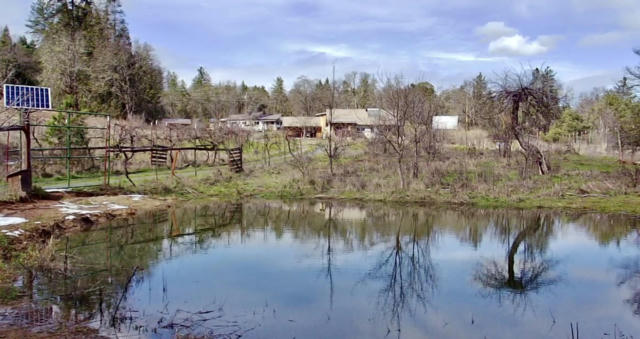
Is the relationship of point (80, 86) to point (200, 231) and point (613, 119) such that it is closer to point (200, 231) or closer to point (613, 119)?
point (200, 231)

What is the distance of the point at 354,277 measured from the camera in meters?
10.4

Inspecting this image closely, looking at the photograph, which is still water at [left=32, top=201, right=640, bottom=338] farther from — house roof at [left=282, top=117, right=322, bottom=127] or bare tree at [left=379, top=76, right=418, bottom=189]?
house roof at [left=282, top=117, right=322, bottom=127]

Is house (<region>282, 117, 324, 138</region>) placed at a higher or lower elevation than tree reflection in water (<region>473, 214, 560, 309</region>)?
higher

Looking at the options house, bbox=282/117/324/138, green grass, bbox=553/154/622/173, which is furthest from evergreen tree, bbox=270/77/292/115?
green grass, bbox=553/154/622/173

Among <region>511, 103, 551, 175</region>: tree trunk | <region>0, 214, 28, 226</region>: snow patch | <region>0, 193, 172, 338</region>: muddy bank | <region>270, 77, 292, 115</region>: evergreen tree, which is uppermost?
<region>270, 77, 292, 115</region>: evergreen tree

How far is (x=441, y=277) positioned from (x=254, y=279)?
3.92 metres

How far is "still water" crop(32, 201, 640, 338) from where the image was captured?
7680mm

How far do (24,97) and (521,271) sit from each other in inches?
640

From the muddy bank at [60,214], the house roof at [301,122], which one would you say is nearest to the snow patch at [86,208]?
the muddy bank at [60,214]

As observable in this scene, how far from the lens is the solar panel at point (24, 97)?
16641mm

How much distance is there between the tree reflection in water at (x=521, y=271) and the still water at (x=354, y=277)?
4 centimetres

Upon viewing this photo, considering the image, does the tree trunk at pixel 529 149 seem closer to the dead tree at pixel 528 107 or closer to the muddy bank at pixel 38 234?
the dead tree at pixel 528 107

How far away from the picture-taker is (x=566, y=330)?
7.63 metres

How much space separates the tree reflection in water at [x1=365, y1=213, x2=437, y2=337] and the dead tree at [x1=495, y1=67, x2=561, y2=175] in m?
11.0
